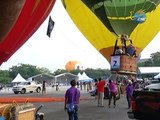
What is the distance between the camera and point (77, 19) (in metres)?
29.0

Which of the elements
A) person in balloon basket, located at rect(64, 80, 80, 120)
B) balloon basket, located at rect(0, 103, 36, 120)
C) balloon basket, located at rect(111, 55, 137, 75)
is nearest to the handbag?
person in balloon basket, located at rect(64, 80, 80, 120)

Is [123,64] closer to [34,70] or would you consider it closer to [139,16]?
[139,16]

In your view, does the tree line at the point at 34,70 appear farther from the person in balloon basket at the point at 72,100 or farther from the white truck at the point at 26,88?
the person in balloon basket at the point at 72,100

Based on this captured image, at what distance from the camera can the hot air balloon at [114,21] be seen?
1003 inches

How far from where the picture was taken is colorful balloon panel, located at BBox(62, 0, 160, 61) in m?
25.5

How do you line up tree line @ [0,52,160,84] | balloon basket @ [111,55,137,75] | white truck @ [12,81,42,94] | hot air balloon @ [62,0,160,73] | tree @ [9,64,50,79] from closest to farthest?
1. balloon basket @ [111,55,137,75]
2. hot air balloon @ [62,0,160,73]
3. white truck @ [12,81,42,94]
4. tree line @ [0,52,160,84]
5. tree @ [9,64,50,79]

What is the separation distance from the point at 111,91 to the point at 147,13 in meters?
9.98

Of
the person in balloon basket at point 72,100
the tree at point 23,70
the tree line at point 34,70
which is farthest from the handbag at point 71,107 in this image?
the tree at point 23,70

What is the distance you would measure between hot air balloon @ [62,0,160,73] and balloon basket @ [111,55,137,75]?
2518 mm

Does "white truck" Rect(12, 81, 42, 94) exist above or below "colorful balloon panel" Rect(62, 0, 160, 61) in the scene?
below

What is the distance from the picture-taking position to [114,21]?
26.1 m

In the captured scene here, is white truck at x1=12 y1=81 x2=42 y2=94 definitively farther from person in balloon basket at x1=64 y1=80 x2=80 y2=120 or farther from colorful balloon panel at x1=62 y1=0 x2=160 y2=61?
person in balloon basket at x1=64 y1=80 x2=80 y2=120

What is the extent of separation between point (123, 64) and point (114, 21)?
6.41 m

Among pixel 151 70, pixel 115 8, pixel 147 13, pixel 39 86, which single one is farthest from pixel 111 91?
pixel 151 70
